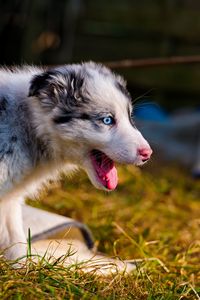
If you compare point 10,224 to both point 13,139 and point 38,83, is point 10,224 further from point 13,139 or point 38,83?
point 38,83

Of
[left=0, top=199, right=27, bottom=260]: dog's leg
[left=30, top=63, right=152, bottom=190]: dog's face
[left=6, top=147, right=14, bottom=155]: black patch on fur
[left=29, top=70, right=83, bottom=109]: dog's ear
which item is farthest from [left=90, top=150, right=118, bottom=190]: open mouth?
[left=0, top=199, right=27, bottom=260]: dog's leg

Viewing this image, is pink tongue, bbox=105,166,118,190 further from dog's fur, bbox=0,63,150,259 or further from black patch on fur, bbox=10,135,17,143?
black patch on fur, bbox=10,135,17,143

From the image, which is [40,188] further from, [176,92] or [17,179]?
[176,92]

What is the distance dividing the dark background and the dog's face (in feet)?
19.0

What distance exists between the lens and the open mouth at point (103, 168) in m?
3.95

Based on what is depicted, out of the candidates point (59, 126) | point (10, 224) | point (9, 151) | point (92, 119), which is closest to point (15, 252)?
point (10, 224)

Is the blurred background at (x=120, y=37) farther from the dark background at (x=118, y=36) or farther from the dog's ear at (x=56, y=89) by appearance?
the dog's ear at (x=56, y=89)

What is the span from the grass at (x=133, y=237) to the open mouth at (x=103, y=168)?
0.49 metres

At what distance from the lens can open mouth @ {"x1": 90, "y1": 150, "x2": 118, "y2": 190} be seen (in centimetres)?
395

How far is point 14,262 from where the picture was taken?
3582 millimetres

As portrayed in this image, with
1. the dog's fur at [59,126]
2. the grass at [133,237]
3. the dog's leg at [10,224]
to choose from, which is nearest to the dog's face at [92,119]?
the dog's fur at [59,126]

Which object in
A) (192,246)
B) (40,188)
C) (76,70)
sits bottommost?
(192,246)

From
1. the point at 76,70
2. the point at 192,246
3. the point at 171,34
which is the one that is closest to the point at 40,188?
the point at 76,70

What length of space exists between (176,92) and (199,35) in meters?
0.81
